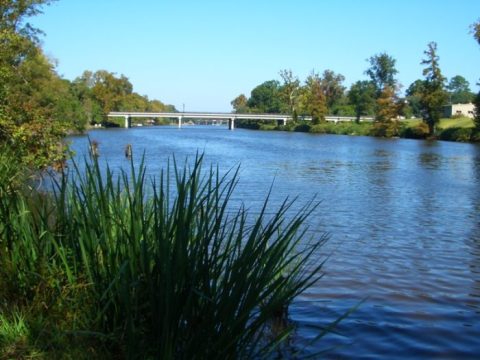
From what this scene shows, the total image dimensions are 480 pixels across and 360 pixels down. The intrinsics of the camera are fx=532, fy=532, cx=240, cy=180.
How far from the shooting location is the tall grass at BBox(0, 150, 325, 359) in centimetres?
359

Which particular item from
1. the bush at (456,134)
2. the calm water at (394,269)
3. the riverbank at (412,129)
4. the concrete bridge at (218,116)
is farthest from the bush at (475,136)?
the concrete bridge at (218,116)

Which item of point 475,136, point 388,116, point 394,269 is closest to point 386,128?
point 388,116

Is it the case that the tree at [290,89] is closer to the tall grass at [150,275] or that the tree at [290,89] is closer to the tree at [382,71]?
the tree at [382,71]

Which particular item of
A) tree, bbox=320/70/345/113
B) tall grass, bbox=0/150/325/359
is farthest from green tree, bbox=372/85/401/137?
tall grass, bbox=0/150/325/359

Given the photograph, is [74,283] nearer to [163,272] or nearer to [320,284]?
[163,272]

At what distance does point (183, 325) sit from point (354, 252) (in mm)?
8317

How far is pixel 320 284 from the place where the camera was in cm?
891

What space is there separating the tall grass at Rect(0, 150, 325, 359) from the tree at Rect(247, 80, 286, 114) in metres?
158

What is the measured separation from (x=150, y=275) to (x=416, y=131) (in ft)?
265

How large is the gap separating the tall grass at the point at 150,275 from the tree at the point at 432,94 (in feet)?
258

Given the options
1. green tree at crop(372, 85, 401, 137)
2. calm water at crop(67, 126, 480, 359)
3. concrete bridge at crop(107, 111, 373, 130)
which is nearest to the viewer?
calm water at crop(67, 126, 480, 359)

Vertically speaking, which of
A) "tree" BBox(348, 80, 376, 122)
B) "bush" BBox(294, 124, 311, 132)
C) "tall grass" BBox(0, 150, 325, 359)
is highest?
"tree" BBox(348, 80, 376, 122)

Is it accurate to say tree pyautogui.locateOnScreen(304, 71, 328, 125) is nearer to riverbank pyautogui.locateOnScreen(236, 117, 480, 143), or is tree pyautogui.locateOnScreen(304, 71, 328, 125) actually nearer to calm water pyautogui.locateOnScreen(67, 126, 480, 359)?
riverbank pyautogui.locateOnScreen(236, 117, 480, 143)

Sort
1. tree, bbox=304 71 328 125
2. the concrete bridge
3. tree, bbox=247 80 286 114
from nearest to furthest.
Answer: tree, bbox=304 71 328 125 → the concrete bridge → tree, bbox=247 80 286 114
